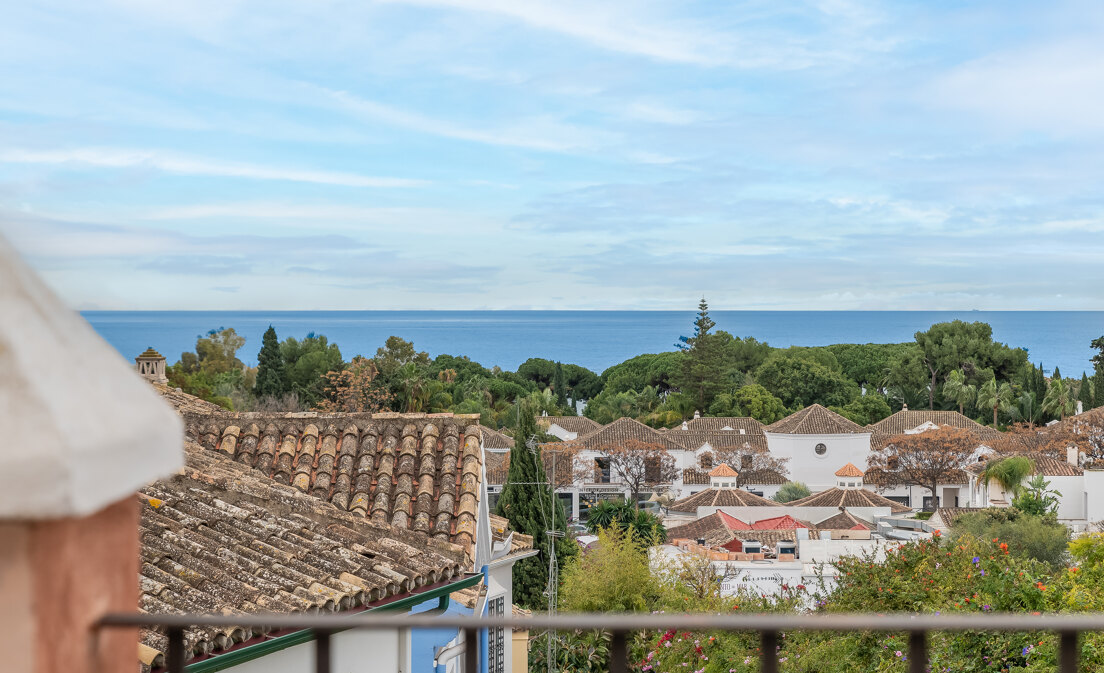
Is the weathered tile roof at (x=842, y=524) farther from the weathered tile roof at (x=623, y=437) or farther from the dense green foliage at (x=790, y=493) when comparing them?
the weathered tile roof at (x=623, y=437)

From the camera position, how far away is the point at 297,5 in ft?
21.2

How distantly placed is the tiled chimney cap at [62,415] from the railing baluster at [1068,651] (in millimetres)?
1502

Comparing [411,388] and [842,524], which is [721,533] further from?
[411,388]

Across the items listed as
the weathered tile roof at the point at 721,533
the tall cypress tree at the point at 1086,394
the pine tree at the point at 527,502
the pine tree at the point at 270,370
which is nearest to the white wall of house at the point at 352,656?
the pine tree at the point at 527,502

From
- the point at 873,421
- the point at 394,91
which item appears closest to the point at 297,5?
the point at 394,91

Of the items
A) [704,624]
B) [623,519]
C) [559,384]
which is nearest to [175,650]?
[704,624]

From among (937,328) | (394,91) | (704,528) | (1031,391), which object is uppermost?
(394,91)

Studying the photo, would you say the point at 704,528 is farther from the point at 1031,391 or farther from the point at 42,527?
the point at 1031,391

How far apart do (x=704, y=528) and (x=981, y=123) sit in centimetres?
6110

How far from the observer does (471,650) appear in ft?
5.61

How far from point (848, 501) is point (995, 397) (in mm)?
36129

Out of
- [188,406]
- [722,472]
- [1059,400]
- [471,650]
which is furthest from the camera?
[1059,400]

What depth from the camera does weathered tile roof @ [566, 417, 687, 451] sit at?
58750mm

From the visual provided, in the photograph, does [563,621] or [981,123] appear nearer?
[563,621]
